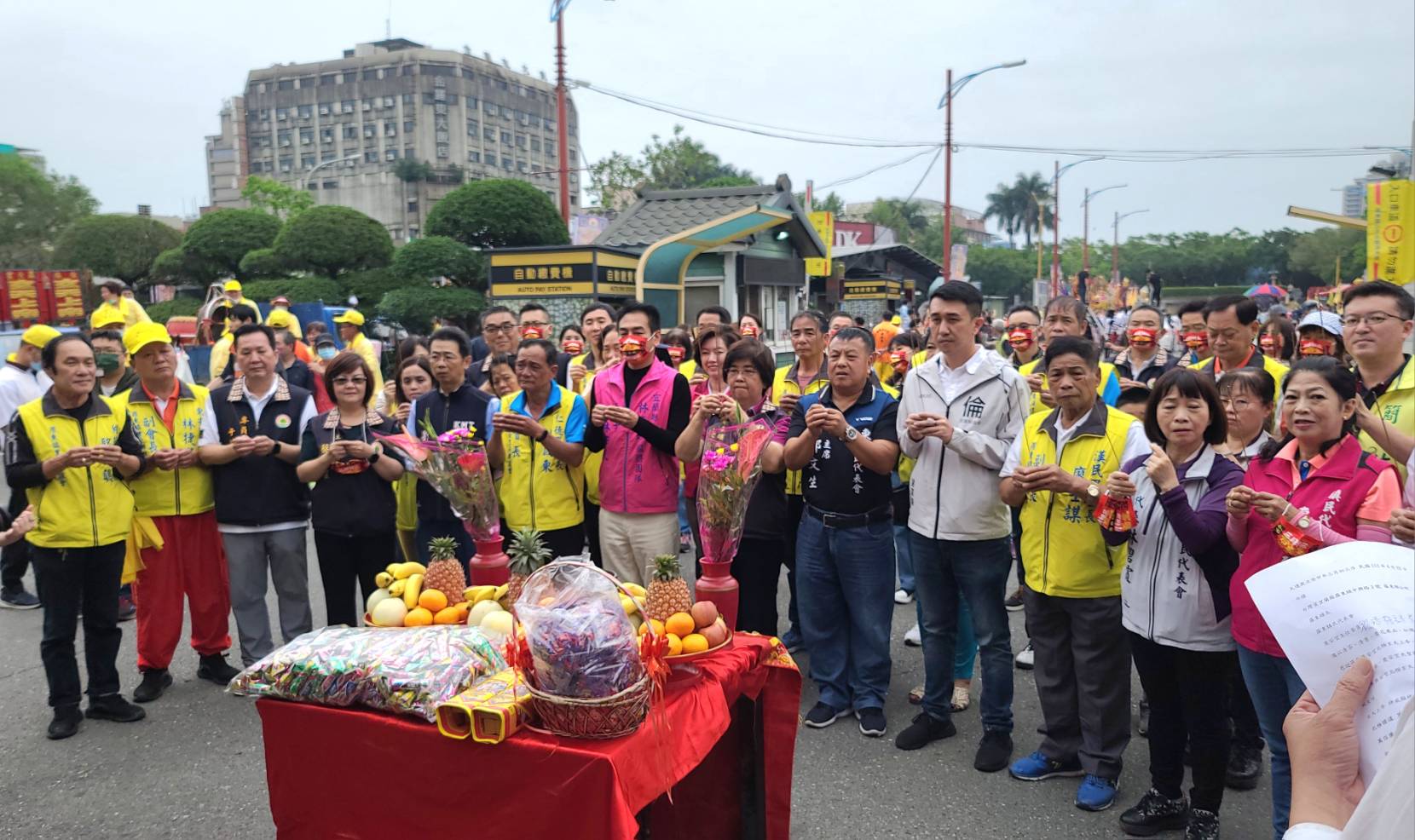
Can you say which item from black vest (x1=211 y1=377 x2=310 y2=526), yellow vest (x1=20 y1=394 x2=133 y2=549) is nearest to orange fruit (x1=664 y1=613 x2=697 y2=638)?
black vest (x1=211 y1=377 x2=310 y2=526)

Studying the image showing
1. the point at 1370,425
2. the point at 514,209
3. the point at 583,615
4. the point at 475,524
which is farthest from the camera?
the point at 514,209

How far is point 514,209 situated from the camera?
70.4ft

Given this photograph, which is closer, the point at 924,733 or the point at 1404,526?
the point at 1404,526

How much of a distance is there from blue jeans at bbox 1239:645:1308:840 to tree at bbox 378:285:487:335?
17565 millimetres

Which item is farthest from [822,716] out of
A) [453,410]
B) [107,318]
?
[107,318]

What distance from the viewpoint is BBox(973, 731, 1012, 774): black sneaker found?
4.24m

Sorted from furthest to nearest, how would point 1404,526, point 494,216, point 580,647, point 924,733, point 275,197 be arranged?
point 275,197
point 494,216
point 924,733
point 1404,526
point 580,647

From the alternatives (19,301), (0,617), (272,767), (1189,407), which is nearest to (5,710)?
(0,617)

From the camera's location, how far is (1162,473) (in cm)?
345

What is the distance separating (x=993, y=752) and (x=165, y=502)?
14.6 ft

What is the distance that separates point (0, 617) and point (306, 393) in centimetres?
318

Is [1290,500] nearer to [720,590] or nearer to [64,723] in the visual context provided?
[720,590]

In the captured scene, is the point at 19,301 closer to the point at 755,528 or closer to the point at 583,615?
the point at 755,528

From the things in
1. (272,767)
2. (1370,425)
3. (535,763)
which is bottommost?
(272,767)
